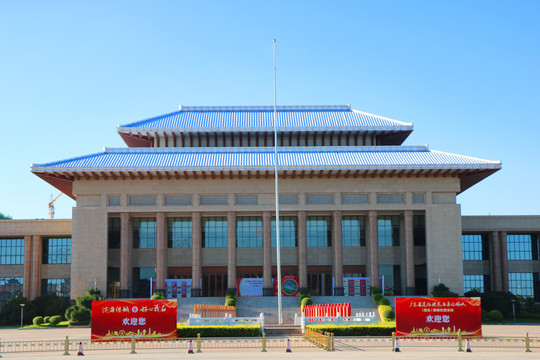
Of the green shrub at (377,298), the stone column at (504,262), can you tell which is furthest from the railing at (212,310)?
the stone column at (504,262)

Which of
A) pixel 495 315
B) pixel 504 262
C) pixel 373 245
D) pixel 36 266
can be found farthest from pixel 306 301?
pixel 36 266

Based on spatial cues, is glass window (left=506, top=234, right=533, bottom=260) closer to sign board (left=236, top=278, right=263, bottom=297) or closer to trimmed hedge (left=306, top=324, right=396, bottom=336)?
sign board (left=236, top=278, right=263, bottom=297)

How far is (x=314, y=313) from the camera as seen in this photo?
47625mm

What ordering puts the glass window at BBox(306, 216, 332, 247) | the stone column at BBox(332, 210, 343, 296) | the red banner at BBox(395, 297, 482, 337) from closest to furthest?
the red banner at BBox(395, 297, 482, 337) < the stone column at BBox(332, 210, 343, 296) < the glass window at BBox(306, 216, 332, 247)

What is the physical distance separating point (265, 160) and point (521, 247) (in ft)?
94.8

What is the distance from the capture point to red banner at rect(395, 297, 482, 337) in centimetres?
3391

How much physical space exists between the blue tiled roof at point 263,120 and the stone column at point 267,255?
9.15 m

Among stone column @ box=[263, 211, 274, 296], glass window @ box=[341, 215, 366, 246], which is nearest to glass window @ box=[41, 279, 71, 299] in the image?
stone column @ box=[263, 211, 274, 296]

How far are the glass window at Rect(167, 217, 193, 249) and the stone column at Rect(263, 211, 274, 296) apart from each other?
24.0 ft

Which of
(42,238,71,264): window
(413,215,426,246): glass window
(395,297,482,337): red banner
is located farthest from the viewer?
(42,238,71,264): window

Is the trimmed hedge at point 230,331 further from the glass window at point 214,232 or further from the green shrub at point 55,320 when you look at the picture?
the glass window at point 214,232

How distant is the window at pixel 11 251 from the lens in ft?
217

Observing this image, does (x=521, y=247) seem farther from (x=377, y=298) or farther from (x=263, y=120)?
(x=263, y=120)

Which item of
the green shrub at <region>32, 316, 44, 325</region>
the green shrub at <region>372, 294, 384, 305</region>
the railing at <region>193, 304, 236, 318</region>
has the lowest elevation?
the green shrub at <region>32, 316, 44, 325</region>
